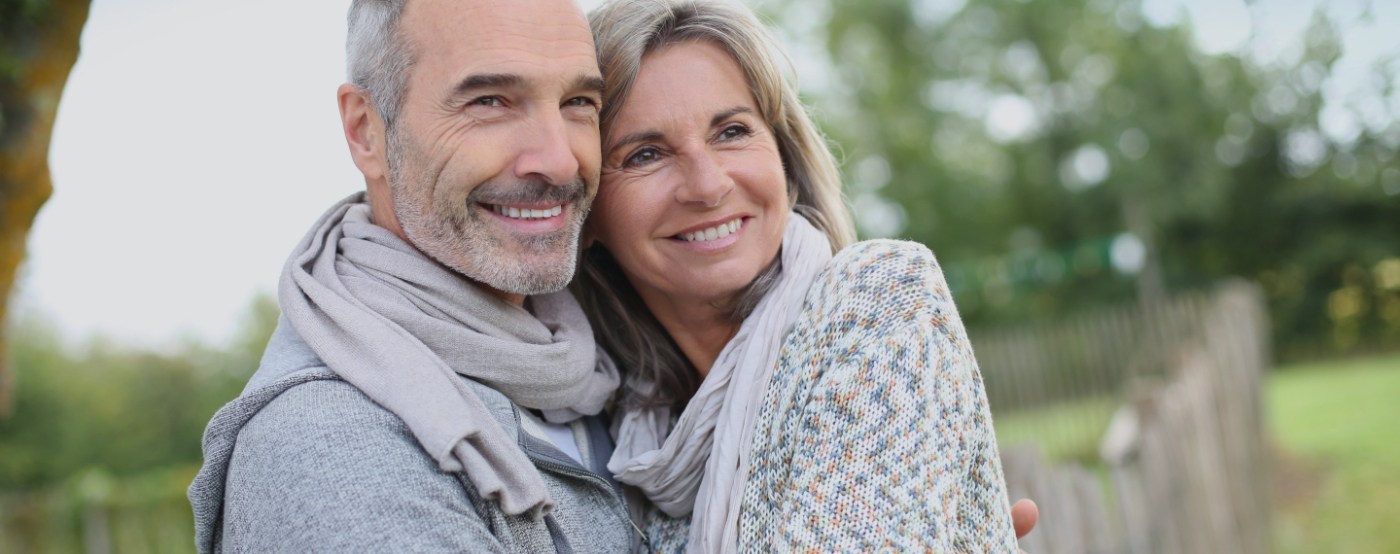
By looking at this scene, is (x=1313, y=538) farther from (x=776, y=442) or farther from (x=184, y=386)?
(x=184, y=386)

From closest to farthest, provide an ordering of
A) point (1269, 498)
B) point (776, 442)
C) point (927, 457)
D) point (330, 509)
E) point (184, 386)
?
point (330, 509), point (927, 457), point (776, 442), point (1269, 498), point (184, 386)

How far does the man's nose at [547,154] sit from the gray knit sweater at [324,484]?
0.42 metres

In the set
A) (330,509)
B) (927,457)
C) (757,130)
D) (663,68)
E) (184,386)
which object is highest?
(663,68)

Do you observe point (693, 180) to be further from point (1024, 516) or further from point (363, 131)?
point (1024, 516)

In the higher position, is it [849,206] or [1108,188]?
[849,206]

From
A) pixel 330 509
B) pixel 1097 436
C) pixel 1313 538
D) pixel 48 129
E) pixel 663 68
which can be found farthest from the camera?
pixel 1097 436

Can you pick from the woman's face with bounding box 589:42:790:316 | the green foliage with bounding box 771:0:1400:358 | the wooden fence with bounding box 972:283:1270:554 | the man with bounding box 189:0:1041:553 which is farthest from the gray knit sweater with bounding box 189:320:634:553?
the green foliage with bounding box 771:0:1400:358

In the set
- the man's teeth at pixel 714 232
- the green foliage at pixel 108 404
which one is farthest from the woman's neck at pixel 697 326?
the green foliage at pixel 108 404

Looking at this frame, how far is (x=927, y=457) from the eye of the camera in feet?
6.11

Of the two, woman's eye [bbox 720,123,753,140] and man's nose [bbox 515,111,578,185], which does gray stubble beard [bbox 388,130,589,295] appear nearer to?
man's nose [bbox 515,111,578,185]

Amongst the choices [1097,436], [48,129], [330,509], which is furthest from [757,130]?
[1097,436]

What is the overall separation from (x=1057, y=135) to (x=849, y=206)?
72.1 feet

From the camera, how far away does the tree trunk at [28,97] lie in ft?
9.84

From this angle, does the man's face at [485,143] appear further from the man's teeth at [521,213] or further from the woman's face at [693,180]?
the woman's face at [693,180]
